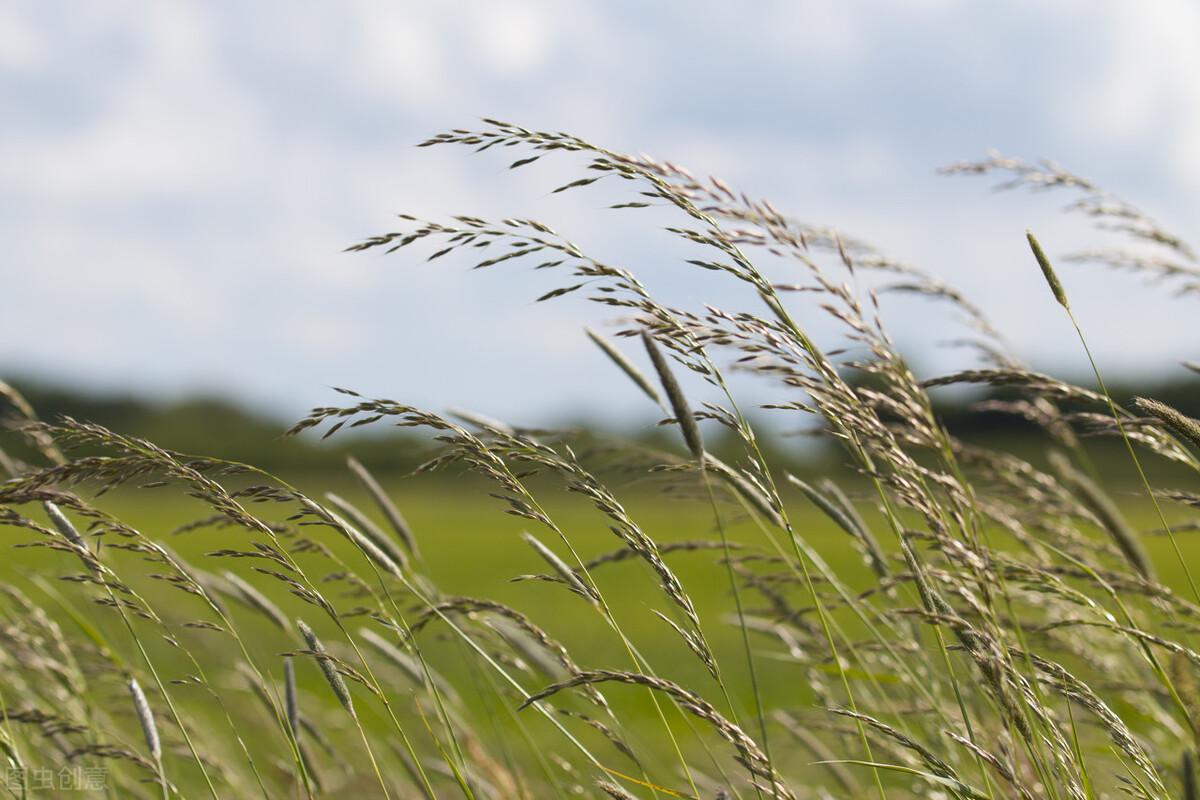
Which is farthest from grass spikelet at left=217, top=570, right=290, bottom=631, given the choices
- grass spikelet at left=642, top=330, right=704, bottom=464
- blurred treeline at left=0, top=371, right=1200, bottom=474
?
blurred treeline at left=0, top=371, right=1200, bottom=474

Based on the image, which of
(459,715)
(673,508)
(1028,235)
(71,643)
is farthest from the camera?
(673,508)

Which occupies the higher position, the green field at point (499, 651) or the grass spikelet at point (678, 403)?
the grass spikelet at point (678, 403)

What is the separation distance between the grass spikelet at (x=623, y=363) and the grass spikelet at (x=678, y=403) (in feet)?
0.74

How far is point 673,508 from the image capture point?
42.5 m

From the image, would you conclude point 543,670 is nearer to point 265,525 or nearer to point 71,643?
point 265,525

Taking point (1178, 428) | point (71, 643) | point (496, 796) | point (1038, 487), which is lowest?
point (496, 796)

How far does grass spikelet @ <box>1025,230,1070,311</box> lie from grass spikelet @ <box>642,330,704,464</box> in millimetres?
641

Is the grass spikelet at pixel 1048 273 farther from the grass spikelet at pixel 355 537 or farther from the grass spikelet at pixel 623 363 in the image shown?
the grass spikelet at pixel 355 537

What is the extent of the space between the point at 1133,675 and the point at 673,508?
132ft

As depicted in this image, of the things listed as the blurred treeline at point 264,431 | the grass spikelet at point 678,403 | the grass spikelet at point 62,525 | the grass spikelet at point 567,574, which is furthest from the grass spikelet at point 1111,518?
the blurred treeline at point 264,431

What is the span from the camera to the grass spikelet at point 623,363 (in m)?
1.89

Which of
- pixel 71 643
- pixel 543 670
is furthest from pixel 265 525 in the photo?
pixel 71 643

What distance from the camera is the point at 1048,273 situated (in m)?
1.72

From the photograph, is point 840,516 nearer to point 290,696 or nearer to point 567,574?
point 567,574
